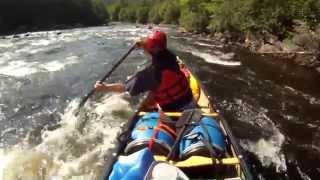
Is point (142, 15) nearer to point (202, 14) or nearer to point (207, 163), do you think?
point (202, 14)

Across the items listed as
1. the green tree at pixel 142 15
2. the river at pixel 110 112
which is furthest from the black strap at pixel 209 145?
the green tree at pixel 142 15

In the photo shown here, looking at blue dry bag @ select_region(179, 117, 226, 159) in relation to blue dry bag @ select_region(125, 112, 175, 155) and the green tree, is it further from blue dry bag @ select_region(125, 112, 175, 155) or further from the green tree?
the green tree

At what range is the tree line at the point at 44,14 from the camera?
59125mm

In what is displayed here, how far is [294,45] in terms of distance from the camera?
63.4ft

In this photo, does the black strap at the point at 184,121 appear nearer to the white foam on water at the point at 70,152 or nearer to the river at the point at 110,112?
the white foam on water at the point at 70,152

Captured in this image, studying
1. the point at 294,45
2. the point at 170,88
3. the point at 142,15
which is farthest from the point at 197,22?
the point at 142,15

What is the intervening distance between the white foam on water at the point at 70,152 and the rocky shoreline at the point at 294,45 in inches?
356

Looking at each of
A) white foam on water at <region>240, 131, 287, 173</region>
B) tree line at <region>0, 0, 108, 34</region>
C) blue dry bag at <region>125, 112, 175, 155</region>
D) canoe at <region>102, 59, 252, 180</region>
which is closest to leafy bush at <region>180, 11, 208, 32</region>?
white foam on water at <region>240, 131, 287, 173</region>

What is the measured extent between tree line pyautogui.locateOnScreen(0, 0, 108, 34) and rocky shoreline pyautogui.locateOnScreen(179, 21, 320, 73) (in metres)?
38.2

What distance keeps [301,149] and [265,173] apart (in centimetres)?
146

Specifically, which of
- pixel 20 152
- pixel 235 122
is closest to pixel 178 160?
pixel 20 152

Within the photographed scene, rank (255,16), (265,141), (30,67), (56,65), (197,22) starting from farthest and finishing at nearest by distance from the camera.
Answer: (197,22) < (255,16) < (56,65) < (30,67) < (265,141)

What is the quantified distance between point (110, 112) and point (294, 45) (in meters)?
11.4

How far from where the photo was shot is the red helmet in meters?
6.11
